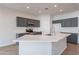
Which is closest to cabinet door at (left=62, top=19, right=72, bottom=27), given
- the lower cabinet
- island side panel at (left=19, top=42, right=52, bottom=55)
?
the lower cabinet

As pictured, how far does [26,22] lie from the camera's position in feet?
23.4

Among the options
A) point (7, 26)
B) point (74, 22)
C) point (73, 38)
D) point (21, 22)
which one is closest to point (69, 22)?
point (74, 22)

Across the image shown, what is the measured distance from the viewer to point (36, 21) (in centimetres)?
811

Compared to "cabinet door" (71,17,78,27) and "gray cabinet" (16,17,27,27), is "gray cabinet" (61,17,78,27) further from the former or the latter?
"gray cabinet" (16,17,27,27)

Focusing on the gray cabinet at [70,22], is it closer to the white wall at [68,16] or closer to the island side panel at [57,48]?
the white wall at [68,16]

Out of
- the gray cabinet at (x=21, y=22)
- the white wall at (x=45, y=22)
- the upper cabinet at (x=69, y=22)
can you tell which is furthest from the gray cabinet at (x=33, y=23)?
the upper cabinet at (x=69, y=22)

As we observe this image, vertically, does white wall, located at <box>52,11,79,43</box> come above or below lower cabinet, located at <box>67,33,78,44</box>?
above

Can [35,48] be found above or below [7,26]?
below

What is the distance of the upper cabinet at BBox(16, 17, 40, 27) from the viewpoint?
652 cm

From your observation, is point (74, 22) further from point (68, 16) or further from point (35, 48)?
point (35, 48)

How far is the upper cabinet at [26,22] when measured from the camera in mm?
6523
